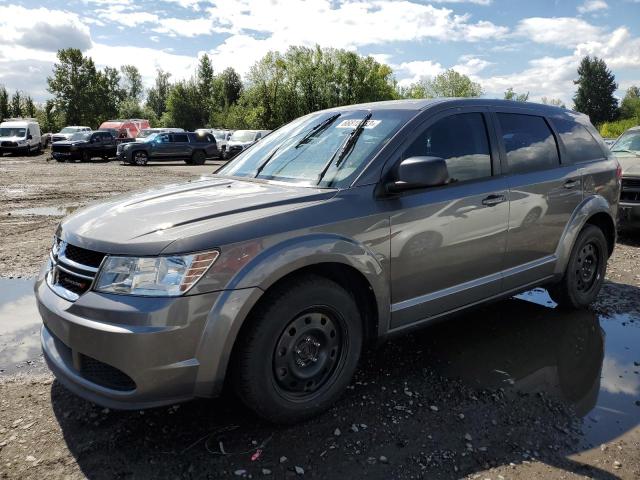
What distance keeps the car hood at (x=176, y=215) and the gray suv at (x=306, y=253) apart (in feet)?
0.04

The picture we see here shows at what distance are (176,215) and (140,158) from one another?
82.6ft

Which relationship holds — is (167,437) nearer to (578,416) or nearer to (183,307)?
(183,307)

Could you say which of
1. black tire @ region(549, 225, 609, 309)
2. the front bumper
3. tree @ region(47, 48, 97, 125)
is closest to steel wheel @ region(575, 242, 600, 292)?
black tire @ region(549, 225, 609, 309)

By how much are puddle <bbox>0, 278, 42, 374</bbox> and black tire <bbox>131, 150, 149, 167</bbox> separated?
2150cm

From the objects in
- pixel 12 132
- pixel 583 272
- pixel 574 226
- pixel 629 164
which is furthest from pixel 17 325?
pixel 12 132

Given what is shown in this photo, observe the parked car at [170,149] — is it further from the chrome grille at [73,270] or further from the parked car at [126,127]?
the chrome grille at [73,270]

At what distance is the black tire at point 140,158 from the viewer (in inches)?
1029

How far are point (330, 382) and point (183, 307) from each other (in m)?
1.06

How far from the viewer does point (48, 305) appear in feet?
9.21

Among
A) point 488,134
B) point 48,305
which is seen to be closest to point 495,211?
point 488,134

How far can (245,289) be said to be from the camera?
2613 mm

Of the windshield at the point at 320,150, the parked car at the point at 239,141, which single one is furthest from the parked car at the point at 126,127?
the windshield at the point at 320,150

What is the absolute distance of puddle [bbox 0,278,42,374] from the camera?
3906 mm

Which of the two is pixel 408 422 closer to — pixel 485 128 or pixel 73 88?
pixel 485 128
